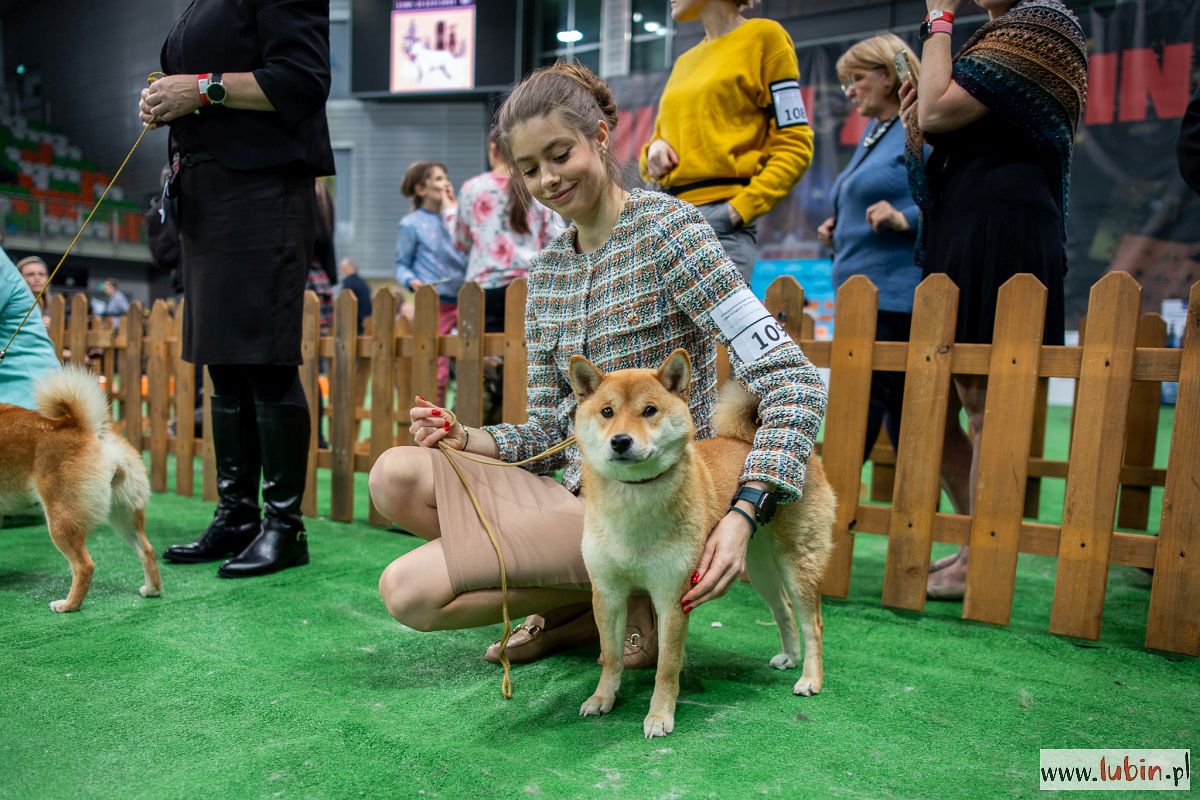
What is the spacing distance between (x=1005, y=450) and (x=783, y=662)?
1.06 metres

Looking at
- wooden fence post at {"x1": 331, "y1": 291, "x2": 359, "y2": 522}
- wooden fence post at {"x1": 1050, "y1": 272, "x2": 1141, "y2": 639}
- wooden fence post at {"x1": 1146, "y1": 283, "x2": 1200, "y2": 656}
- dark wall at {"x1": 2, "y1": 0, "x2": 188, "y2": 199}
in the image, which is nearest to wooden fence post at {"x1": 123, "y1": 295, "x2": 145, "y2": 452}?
dark wall at {"x1": 2, "y1": 0, "x2": 188, "y2": 199}

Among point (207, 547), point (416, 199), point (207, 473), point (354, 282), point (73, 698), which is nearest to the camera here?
point (73, 698)

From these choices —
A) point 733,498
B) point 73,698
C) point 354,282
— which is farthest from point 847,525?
point 354,282

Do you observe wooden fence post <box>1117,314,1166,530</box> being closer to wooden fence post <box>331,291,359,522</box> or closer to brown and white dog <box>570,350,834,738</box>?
brown and white dog <box>570,350,834,738</box>

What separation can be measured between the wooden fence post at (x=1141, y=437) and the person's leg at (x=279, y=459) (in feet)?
11.2

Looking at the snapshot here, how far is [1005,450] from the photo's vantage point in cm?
250

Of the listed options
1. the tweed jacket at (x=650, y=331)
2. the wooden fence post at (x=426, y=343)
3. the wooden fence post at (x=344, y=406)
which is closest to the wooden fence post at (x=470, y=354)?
the wooden fence post at (x=426, y=343)

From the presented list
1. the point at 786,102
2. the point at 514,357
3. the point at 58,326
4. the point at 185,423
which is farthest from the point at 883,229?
the point at 58,326

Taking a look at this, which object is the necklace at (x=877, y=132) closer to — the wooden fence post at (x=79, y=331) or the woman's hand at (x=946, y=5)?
the woman's hand at (x=946, y=5)

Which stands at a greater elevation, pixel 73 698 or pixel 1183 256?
pixel 1183 256

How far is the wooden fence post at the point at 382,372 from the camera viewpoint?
147 inches

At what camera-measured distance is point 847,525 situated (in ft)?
9.10

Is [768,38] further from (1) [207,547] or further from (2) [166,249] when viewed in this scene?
(2) [166,249]

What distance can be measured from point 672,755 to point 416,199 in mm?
4944
